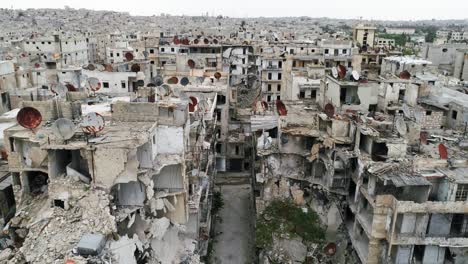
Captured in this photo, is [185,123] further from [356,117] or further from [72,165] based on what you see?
[356,117]

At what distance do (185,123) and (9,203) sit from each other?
33.1ft

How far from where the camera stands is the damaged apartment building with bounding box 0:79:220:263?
1492cm

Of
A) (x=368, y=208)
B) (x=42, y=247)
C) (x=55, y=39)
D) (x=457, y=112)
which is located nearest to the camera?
(x=42, y=247)

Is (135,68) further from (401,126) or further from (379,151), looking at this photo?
(401,126)

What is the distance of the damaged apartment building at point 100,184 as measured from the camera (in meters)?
14.9

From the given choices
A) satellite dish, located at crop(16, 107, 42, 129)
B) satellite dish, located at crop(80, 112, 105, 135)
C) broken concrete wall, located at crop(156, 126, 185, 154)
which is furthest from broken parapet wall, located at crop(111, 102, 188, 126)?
satellite dish, located at crop(16, 107, 42, 129)

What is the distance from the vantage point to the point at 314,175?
92.7 feet

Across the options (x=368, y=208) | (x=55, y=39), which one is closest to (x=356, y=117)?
(x=368, y=208)

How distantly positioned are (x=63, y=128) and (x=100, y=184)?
2.88m

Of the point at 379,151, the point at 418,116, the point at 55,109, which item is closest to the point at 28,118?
the point at 55,109

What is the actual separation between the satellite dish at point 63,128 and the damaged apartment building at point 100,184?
4 centimetres

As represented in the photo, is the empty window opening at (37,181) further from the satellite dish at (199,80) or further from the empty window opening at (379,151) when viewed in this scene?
the satellite dish at (199,80)

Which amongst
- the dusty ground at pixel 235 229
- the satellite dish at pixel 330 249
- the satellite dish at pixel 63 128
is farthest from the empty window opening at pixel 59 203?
the satellite dish at pixel 330 249

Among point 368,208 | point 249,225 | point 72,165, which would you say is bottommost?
point 249,225
